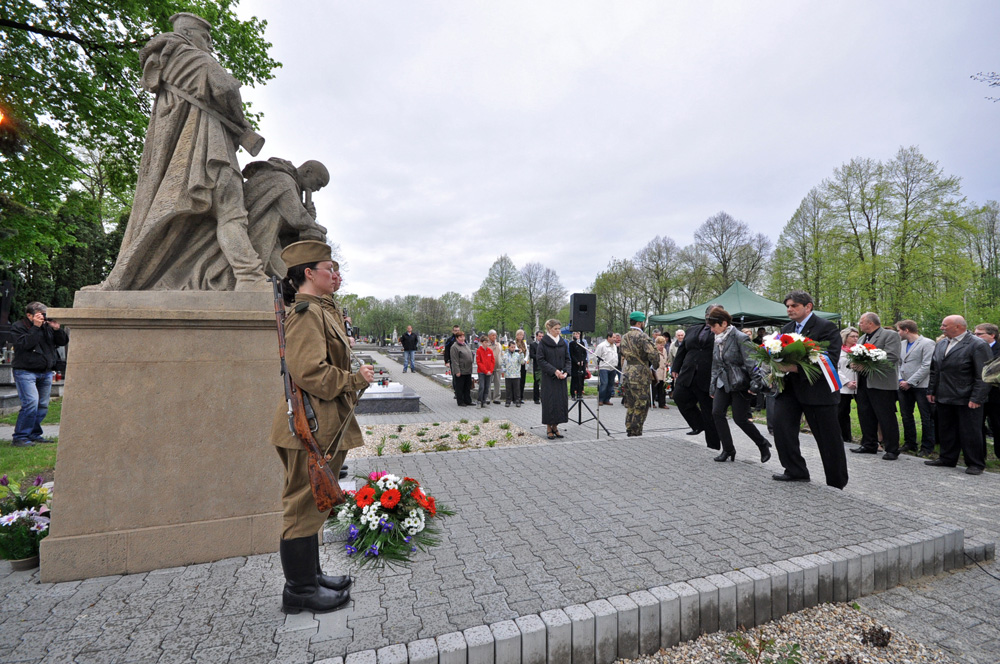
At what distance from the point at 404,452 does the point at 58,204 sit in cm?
1161

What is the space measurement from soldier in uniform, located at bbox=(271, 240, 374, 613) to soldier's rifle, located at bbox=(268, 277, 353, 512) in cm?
4

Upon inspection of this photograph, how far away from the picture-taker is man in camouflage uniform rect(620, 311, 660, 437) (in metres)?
7.69

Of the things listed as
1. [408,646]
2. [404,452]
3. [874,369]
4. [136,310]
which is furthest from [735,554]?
[874,369]

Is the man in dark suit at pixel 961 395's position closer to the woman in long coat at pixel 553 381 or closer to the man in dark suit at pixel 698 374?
the man in dark suit at pixel 698 374

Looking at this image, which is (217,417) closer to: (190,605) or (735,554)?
(190,605)

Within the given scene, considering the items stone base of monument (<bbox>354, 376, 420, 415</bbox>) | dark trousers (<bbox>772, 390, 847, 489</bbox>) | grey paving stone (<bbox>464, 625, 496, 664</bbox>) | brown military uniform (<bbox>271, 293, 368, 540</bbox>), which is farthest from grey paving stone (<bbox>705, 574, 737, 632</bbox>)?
stone base of monument (<bbox>354, 376, 420, 415</bbox>)

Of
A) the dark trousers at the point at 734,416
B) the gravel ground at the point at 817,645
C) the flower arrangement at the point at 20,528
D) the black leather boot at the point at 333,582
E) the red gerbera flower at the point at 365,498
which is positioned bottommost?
the gravel ground at the point at 817,645

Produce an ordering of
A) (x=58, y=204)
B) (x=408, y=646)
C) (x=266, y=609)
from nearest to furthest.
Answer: (x=408, y=646) → (x=266, y=609) → (x=58, y=204)

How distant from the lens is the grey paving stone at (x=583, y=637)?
2.35m

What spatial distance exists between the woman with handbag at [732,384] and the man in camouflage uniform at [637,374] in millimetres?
1829

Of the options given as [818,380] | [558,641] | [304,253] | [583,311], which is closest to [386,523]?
[558,641]

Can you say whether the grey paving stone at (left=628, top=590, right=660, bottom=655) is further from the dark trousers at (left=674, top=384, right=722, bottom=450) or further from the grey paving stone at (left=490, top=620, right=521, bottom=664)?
the dark trousers at (left=674, top=384, right=722, bottom=450)

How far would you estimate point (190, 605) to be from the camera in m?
2.62

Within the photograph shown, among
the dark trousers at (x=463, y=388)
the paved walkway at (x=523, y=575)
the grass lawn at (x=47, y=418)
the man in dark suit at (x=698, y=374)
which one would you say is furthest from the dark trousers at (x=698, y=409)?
the grass lawn at (x=47, y=418)
